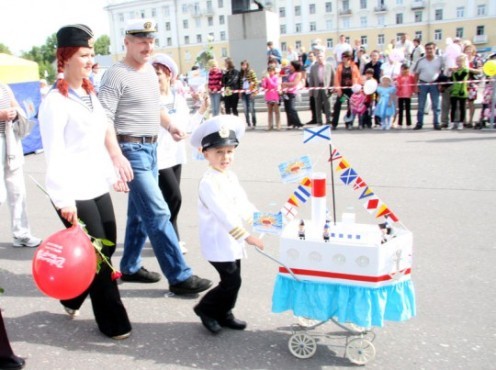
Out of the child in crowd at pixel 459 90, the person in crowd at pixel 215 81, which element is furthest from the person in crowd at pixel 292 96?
the child in crowd at pixel 459 90

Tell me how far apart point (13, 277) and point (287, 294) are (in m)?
2.73

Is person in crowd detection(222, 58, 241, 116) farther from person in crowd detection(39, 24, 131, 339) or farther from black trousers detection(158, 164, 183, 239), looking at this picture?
person in crowd detection(39, 24, 131, 339)

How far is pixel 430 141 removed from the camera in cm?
983

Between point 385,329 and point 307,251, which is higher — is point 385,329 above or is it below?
below

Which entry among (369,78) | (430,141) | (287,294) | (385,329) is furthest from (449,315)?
(369,78)

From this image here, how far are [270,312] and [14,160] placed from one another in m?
3.13

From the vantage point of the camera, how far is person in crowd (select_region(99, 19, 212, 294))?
3.60m

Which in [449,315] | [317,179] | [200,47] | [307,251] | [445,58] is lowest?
[449,315]

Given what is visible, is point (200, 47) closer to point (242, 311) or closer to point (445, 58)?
point (445, 58)

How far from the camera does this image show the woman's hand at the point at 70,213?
2914 mm

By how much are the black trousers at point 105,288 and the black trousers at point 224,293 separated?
1.73 ft

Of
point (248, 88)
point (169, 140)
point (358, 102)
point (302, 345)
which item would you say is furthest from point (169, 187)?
point (248, 88)

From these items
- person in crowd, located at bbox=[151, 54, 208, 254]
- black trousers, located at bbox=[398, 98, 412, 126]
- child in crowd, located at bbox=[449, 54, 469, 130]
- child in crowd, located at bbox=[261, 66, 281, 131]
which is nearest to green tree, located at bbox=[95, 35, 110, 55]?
child in crowd, located at bbox=[261, 66, 281, 131]

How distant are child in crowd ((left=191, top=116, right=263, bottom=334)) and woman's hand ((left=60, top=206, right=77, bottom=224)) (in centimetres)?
73
